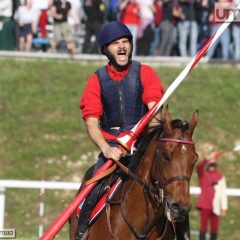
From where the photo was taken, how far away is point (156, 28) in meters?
23.6

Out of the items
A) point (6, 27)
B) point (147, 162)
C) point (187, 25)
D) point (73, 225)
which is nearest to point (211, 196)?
point (73, 225)

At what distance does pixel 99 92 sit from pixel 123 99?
232 mm

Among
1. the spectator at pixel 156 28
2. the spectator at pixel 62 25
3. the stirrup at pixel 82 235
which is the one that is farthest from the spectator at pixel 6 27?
the stirrup at pixel 82 235

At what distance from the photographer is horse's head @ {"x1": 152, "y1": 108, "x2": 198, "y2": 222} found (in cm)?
723

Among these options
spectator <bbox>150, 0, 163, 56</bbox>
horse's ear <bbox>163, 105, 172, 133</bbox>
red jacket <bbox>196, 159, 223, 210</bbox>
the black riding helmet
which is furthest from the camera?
spectator <bbox>150, 0, 163, 56</bbox>

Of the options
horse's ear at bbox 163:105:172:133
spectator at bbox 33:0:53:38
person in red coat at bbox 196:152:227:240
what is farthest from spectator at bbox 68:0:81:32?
horse's ear at bbox 163:105:172:133

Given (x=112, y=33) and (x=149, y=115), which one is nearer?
(x=149, y=115)

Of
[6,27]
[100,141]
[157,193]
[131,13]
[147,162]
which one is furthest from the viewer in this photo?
[6,27]

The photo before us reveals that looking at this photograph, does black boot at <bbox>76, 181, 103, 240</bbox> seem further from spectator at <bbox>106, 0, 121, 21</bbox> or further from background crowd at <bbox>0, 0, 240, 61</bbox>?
spectator at <bbox>106, 0, 121, 21</bbox>

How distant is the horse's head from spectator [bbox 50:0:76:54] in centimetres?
1568

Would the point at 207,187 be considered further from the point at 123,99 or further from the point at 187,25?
the point at 187,25

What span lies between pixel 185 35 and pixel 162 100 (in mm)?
15504

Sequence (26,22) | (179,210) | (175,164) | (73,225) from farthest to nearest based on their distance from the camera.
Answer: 1. (26,22)
2. (73,225)
3. (175,164)
4. (179,210)

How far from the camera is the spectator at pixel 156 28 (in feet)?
→ 76.0
